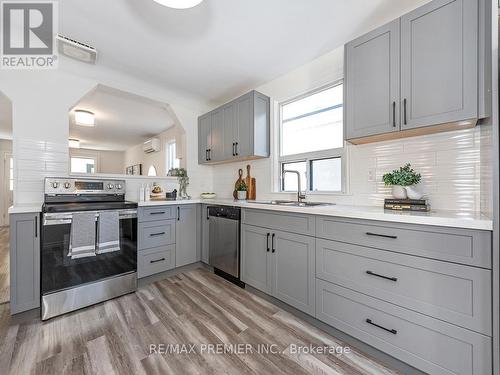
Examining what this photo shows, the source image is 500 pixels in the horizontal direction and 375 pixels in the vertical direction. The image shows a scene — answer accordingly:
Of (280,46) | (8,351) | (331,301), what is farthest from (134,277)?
(280,46)

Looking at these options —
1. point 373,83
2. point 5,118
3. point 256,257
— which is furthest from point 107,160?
point 373,83

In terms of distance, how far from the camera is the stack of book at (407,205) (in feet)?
5.05

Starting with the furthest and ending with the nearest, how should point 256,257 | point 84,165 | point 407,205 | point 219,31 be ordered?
point 84,165
point 256,257
point 219,31
point 407,205

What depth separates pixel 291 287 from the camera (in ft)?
6.27

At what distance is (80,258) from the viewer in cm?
197

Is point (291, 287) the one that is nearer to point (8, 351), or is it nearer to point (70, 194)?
point (8, 351)

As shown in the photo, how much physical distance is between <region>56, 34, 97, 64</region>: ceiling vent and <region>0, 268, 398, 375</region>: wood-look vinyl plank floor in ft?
7.96

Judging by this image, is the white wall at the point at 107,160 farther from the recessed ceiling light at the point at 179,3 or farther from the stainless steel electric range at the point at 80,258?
the recessed ceiling light at the point at 179,3

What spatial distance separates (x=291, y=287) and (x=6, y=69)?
11.2 feet

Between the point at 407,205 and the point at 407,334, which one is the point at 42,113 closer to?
the point at 407,205

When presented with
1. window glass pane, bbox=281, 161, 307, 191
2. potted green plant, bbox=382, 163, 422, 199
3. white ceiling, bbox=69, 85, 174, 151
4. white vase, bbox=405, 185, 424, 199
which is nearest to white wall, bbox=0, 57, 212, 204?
white ceiling, bbox=69, 85, 174, 151

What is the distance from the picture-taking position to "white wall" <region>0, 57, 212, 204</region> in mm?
2209

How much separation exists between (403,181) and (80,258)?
9.02ft

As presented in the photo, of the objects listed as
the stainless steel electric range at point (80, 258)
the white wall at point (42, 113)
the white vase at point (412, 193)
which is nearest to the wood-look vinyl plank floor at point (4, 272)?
the stainless steel electric range at point (80, 258)
